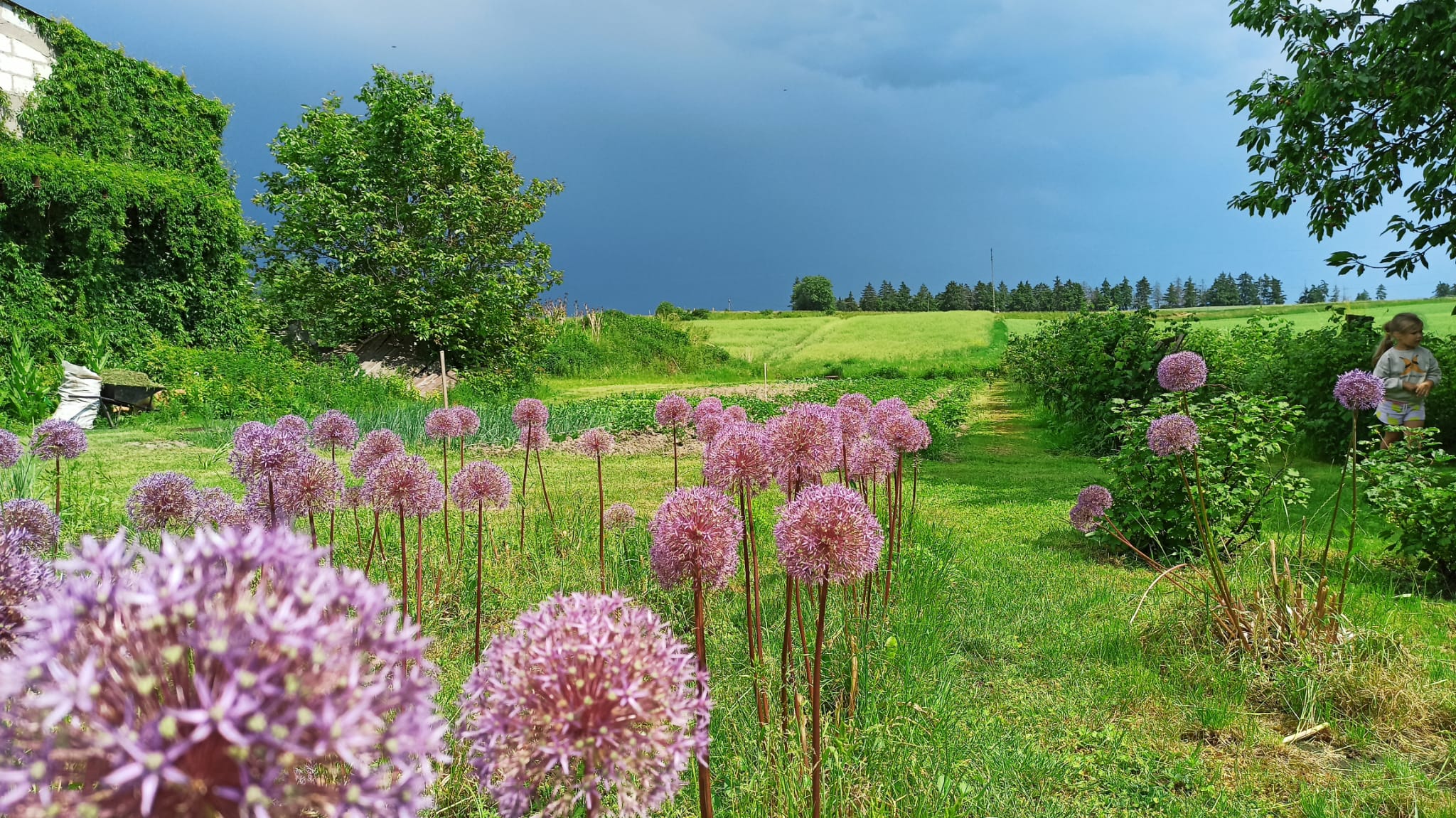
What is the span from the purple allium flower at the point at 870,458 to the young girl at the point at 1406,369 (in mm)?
6445

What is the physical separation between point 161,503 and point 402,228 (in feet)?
76.8

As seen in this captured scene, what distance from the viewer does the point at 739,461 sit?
8.20ft

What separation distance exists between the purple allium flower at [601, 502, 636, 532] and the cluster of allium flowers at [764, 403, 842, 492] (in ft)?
6.67

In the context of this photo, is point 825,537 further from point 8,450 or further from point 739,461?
point 8,450

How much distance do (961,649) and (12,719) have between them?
4134 millimetres

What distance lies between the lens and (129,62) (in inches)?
631

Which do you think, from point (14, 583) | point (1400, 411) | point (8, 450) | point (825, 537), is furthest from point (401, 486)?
point (1400, 411)

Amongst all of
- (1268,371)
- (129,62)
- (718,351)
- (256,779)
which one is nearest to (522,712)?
(256,779)

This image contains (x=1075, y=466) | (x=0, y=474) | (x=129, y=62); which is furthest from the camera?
(x=129, y=62)

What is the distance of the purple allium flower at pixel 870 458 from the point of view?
363cm

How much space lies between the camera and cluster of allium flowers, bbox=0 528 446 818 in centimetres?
57

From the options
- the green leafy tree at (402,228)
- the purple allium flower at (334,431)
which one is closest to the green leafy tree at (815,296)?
the green leafy tree at (402,228)

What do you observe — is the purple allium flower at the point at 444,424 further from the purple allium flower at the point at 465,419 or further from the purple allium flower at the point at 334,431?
the purple allium flower at the point at 334,431

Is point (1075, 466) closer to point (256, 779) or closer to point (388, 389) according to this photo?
point (256, 779)
